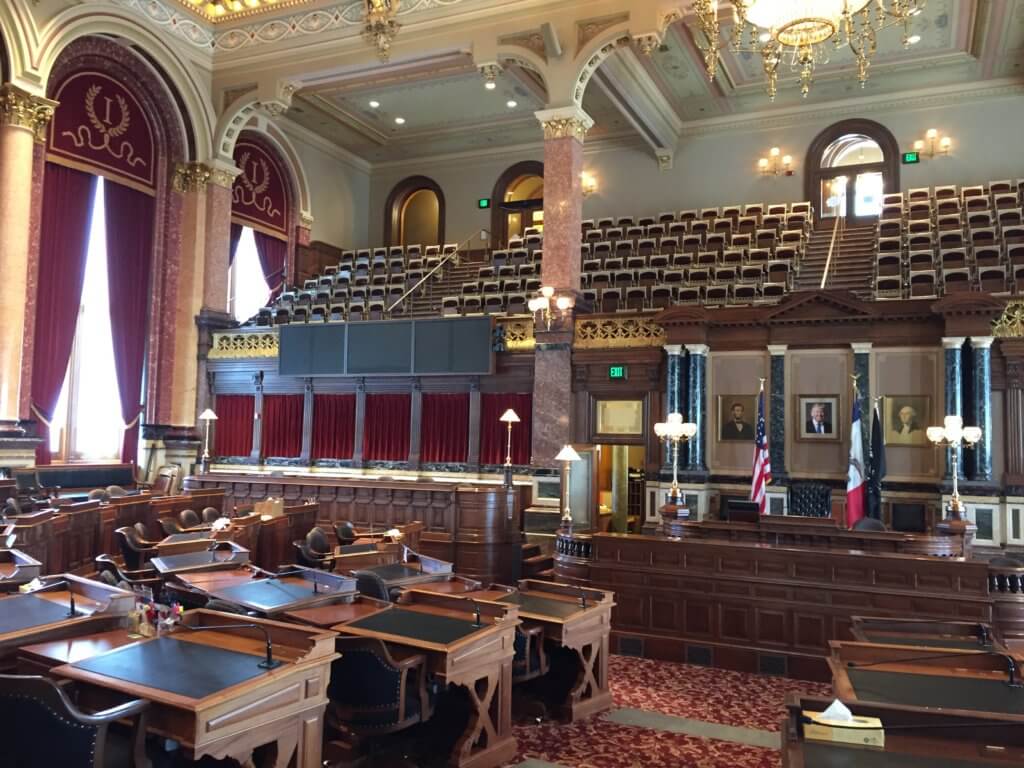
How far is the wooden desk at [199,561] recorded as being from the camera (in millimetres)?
5762

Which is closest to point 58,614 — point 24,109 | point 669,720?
point 669,720

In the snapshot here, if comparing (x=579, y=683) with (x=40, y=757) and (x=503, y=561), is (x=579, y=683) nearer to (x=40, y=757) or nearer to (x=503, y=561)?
(x=40, y=757)

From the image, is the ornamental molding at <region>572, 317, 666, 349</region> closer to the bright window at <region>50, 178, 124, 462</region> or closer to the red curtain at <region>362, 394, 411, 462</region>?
the red curtain at <region>362, 394, 411, 462</region>

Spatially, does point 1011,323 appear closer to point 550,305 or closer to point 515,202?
point 550,305

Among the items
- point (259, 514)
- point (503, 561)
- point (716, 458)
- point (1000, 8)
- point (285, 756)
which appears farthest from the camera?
point (1000, 8)

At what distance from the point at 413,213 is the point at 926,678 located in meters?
20.4

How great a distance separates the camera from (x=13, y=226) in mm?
12891

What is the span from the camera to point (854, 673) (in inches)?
153

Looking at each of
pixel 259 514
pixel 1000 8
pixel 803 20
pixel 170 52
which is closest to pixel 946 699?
pixel 803 20

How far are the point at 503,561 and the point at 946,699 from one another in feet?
27.8

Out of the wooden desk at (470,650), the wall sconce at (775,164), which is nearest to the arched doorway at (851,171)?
the wall sconce at (775,164)

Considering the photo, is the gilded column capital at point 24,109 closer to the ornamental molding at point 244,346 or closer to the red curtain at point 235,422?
the ornamental molding at point 244,346

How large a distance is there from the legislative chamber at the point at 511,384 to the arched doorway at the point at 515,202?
12 cm

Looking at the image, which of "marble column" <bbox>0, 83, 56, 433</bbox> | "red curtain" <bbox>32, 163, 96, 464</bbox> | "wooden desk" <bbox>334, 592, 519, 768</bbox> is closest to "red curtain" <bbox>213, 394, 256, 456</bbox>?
"red curtain" <bbox>32, 163, 96, 464</bbox>
